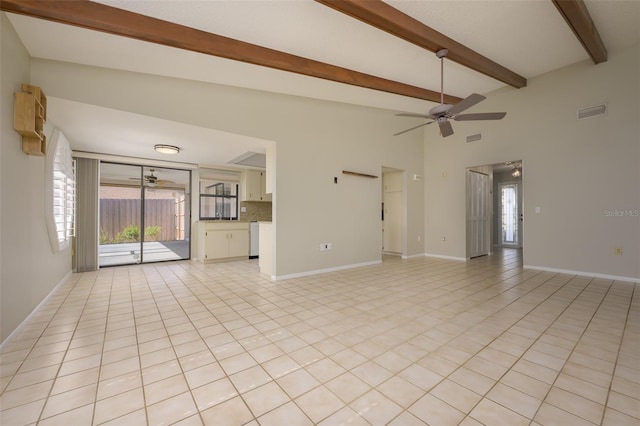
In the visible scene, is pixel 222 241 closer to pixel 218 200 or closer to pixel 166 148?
pixel 218 200

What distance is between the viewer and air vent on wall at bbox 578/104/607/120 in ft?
14.0

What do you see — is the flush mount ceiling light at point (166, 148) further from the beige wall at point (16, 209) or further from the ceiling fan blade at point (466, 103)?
the ceiling fan blade at point (466, 103)

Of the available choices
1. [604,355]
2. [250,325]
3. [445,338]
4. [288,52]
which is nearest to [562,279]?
[604,355]

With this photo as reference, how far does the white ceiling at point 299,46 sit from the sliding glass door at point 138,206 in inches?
62.5

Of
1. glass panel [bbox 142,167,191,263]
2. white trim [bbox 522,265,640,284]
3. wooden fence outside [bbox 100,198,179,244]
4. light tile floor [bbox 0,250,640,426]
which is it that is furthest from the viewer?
glass panel [bbox 142,167,191,263]

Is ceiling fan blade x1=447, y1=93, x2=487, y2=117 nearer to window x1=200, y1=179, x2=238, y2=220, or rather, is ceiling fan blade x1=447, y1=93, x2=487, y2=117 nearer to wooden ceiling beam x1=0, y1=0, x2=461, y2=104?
wooden ceiling beam x1=0, y1=0, x2=461, y2=104

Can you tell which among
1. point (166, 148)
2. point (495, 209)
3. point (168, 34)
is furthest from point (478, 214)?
point (166, 148)

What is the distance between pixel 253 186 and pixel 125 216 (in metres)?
3.14

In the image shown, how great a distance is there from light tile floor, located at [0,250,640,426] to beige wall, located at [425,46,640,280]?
0.95 meters

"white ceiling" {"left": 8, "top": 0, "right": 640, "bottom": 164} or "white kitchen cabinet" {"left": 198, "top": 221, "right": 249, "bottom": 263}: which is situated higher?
"white ceiling" {"left": 8, "top": 0, "right": 640, "bottom": 164}

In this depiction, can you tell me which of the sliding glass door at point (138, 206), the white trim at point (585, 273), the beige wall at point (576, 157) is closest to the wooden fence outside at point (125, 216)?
the sliding glass door at point (138, 206)

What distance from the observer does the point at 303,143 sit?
15.1ft

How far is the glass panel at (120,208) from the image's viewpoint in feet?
19.1

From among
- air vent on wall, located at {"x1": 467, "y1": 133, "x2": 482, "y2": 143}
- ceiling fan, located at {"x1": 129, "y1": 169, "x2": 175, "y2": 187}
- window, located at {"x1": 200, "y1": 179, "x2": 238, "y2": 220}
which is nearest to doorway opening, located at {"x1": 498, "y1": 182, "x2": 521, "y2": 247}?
air vent on wall, located at {"x1": 467, "y1": 133, "x2": 482, "y2": 143}
